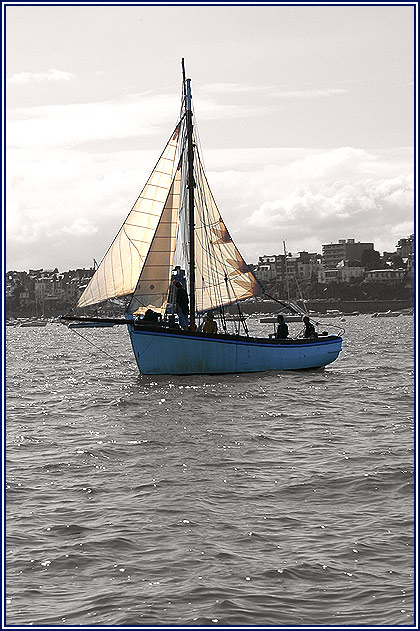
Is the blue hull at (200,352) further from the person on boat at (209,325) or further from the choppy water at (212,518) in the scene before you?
the choppy water at (212,518)

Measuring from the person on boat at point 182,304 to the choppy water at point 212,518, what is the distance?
10449mm

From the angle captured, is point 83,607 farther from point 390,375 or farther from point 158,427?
point 390,375

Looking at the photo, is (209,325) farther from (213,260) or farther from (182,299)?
(213,260)

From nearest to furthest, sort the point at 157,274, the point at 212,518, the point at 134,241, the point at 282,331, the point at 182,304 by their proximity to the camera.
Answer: the point at 212,518 → the point at 157,274 → the point at 134,241 → the point at 182,304 → the point at 282,331

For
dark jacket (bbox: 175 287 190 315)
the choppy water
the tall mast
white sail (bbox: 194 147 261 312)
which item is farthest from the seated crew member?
the choppy water

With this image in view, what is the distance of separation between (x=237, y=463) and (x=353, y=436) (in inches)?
165

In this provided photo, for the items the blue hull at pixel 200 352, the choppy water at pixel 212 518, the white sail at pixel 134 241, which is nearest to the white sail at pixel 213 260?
the white sail at pixel 134 241

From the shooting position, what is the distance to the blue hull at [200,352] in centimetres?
3416

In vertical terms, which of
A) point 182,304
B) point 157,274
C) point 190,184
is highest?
point 190,184

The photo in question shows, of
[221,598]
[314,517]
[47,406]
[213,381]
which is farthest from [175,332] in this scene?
[221,598]

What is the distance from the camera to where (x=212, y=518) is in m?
12.4

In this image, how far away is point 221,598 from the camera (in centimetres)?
946

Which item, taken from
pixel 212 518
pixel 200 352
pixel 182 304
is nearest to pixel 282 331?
pixel 200 352

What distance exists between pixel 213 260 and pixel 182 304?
3.69 metres
